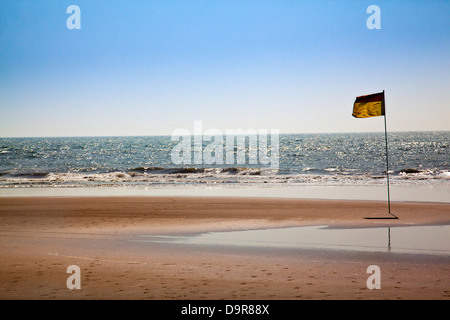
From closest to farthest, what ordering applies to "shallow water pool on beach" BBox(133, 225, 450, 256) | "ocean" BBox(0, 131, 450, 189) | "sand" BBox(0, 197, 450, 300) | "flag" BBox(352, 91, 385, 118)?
"sand" BBox(0, 197, 450, 300), "shallow water pool on beach" BBox(133, 225, 450, 256), "flag" BBox(352, 91, 385, 118), "ocean" BBox(0, 131, 450, 189)

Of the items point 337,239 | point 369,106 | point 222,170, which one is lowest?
point 337,239

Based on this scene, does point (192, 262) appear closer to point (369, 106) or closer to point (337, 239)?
point (337, 239)

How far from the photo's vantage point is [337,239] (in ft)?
35.3

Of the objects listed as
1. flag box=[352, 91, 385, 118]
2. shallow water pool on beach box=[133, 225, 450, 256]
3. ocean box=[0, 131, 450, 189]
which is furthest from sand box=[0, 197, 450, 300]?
ocean box=[0, 131, 450, 189]

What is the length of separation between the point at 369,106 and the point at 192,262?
1011 centimetres

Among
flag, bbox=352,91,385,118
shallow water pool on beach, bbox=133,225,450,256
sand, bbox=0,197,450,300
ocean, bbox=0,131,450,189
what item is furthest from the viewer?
ocean, bbox=0,131,450,189

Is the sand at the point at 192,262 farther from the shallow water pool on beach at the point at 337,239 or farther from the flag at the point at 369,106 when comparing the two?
the flag at the point at 369,106

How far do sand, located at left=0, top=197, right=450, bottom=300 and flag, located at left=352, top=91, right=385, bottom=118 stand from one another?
3837 mm

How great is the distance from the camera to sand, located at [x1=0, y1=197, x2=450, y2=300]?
6520 millimetres

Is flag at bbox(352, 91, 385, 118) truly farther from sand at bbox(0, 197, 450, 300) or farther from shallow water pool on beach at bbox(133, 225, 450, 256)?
shallow water pool on beach at bbox(133, 225, 450, 256)

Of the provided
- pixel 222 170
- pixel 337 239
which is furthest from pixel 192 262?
pixel 222 170

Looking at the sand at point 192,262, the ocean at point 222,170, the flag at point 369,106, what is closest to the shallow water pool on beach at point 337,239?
the sand at point 192,262

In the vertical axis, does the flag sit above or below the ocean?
above

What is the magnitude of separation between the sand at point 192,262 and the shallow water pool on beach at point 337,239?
0.53 meters
